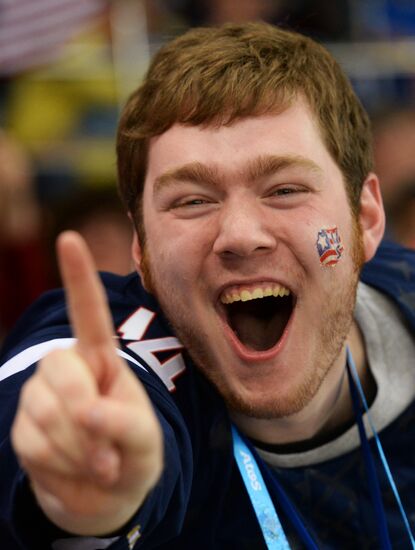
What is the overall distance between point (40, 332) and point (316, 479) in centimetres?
62

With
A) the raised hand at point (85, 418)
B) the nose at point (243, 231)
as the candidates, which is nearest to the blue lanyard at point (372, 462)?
the nose at point (243, 231)

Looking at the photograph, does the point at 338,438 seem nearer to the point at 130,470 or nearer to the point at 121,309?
the point at 121,309

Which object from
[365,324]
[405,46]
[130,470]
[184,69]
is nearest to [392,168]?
[405,46]

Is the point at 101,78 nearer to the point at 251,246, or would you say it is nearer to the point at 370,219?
the point at 370,219

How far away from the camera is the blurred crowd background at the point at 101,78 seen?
3.95m

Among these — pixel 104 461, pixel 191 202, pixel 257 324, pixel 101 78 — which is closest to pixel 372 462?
pixel 257 324

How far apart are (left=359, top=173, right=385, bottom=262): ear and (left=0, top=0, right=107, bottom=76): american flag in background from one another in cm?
254

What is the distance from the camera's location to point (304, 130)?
75.5 inches

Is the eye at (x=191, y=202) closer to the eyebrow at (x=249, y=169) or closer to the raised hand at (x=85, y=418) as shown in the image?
the eyebrow at (x=249, y=169)

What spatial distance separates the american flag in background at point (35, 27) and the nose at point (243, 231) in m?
2.74

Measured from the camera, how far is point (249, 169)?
1.85m

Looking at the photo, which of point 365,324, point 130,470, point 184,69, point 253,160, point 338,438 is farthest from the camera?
point 365,324

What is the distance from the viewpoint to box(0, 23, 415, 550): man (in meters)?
1.86

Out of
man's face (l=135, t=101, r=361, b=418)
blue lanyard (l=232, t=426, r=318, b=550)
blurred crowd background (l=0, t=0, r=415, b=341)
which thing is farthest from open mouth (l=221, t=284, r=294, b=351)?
blurred crowd background (l=0, t=0, r=415, b=341)
